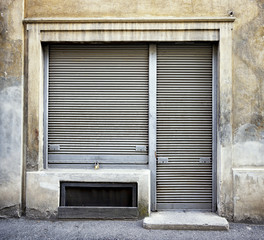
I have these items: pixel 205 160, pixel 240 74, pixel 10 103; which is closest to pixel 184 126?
pixel 205 160

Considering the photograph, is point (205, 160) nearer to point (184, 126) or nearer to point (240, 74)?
point (184, 126)

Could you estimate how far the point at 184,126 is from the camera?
5047 millimetres

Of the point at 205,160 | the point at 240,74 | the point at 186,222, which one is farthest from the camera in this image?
the point at 205,160

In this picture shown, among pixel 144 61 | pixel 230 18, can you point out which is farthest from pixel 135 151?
pixel 230 18

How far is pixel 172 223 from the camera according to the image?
439cm

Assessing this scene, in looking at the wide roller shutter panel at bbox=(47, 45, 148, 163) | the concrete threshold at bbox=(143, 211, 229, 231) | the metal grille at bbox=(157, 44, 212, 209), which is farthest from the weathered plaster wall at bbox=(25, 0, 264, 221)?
the wide roller shutter panel at bbox=(47, 45, 148, 163)

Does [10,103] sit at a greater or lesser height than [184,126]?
greater

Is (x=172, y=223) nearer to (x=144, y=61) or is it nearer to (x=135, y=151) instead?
(x=135, y=151)

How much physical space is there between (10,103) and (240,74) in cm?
429

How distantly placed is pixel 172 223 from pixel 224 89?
2.55m

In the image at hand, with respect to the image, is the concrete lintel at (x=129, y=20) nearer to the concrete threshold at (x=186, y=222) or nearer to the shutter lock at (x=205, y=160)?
the shutter lock at (x=205, y=160)

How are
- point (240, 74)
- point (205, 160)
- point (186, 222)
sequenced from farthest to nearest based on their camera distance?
point (205, 160) < point (240, 74) < point (186, 222)

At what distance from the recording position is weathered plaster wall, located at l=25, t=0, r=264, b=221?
4.70 m

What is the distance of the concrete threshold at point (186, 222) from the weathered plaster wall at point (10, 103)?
2.50 metres
